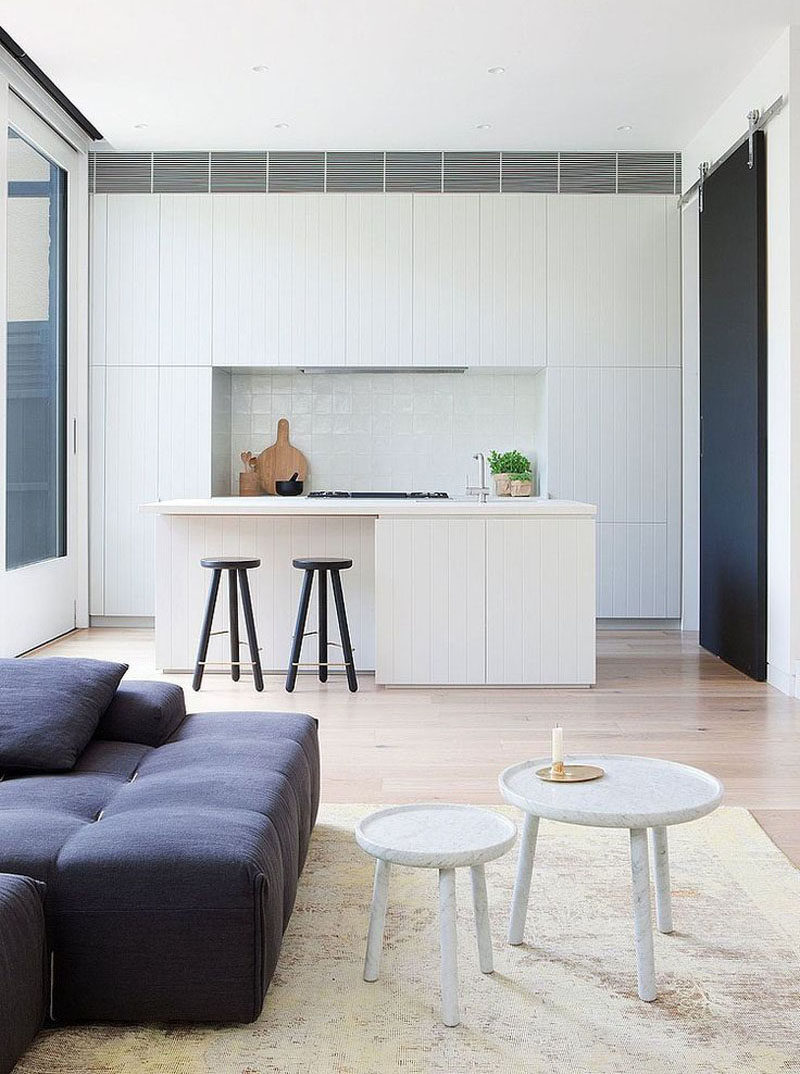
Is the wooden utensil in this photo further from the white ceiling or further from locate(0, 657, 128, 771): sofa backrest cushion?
locate(0, 657, 128, 771): sofa backrest cushion

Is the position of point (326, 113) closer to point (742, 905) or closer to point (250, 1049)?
point (742, 905)

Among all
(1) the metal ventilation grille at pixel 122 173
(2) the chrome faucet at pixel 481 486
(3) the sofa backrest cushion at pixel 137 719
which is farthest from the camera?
(1) the metal ventilation grille at pixel 122 173

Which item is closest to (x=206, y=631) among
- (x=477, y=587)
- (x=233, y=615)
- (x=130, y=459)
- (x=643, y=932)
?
(x=233, y=615)

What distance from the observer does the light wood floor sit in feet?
12.4

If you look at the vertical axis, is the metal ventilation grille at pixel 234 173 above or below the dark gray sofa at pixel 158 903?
above

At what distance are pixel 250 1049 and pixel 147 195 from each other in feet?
20.7

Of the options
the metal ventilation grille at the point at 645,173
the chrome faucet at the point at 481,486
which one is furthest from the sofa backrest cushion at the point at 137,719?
the metal ventilation grille at the point at 645,173

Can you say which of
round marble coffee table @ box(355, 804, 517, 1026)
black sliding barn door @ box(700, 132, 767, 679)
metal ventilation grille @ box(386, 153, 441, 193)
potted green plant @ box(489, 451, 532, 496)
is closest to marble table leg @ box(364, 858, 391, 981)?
round marble coffee table @ box(355, 804, 517, 1026)

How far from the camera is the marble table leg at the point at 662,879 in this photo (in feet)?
8.32

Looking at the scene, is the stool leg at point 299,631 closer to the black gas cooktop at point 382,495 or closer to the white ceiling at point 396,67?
the black gas cooktop at point 382,495

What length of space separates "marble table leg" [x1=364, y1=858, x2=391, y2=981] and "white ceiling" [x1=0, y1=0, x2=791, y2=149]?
4.02 m

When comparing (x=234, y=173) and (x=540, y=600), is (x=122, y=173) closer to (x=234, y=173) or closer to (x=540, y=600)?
(x=234, y=173)

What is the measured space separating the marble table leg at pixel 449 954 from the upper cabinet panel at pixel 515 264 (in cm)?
561

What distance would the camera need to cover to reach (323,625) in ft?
18.1
